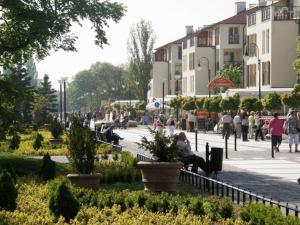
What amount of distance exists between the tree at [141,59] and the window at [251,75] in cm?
3262

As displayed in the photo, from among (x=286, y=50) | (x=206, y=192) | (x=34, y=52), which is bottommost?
(x=206, y=192)

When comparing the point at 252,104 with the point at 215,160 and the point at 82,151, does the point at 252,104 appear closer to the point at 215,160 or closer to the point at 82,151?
the point at 215,160

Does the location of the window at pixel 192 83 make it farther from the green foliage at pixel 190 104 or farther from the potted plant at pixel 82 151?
the potted plant at pixel 82 151

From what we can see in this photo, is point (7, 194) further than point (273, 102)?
No

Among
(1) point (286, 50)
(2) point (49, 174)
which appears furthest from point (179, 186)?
(1) point (286, 50)

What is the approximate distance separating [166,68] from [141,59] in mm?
14357

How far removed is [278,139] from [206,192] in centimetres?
1587

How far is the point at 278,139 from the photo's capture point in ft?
106

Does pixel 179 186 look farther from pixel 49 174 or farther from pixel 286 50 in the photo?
pixel 286 50

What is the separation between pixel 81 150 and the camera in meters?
17.0

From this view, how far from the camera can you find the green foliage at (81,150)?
55.3ft

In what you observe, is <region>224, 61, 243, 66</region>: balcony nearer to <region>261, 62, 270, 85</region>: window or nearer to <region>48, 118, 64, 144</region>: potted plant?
<region>261, 62, 270, 85</region>: window

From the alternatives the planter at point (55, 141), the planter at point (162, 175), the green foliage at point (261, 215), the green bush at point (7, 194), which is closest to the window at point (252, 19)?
the planter at point (55, 141)

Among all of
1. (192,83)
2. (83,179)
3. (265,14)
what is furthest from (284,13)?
(83,179)
